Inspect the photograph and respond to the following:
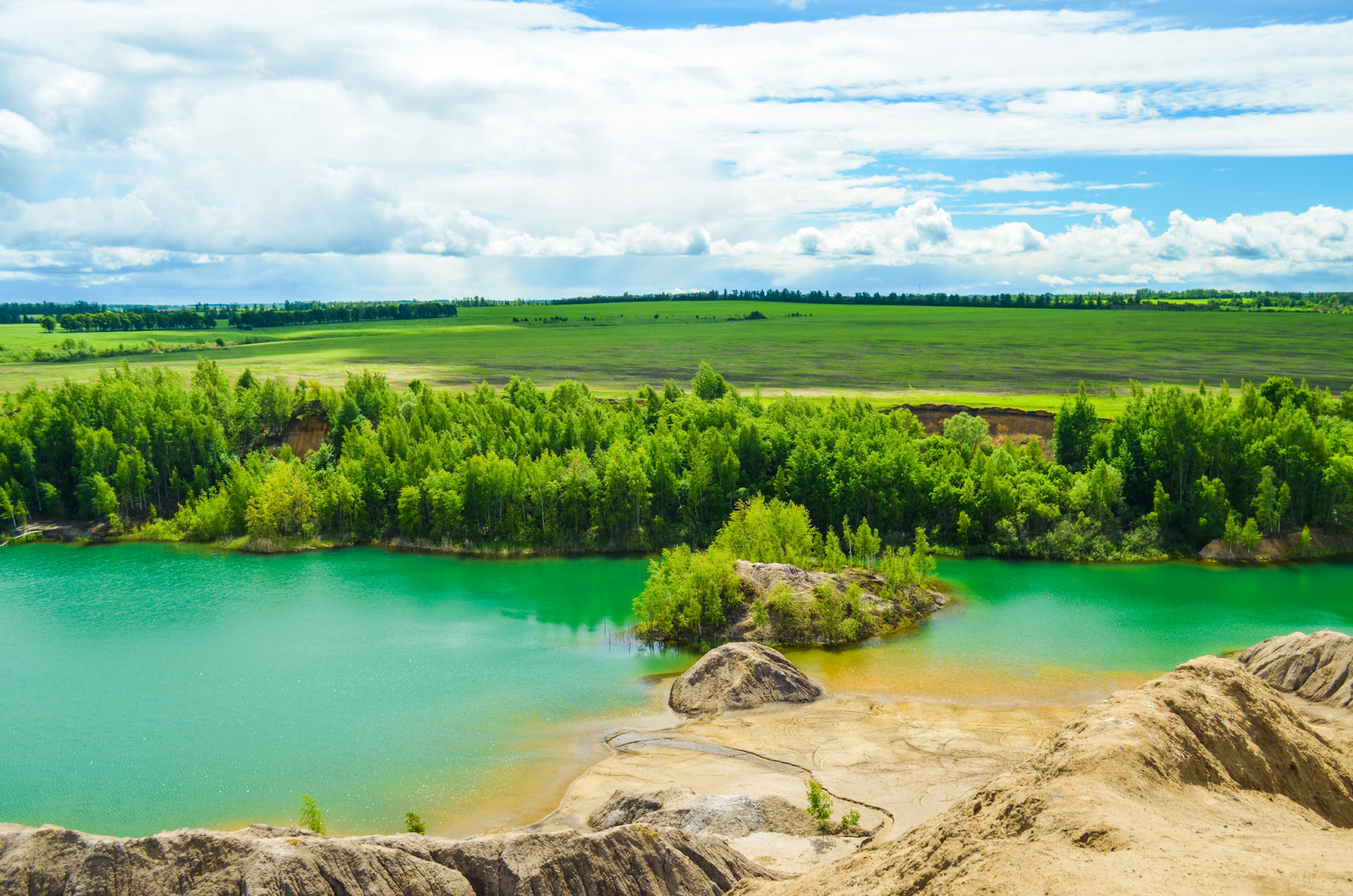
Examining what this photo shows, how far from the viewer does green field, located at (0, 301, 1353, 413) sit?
115938 millimetres

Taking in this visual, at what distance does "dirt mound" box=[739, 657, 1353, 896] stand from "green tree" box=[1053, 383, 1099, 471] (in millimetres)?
47606

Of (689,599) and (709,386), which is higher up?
(709,386)

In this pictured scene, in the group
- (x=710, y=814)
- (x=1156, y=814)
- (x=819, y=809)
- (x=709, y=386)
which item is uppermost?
(x=709, y=386)

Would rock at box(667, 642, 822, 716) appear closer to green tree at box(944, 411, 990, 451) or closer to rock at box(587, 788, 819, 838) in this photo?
rock at box(587, 788, 819, 838)

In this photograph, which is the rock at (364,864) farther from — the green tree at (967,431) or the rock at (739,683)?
the green tree at (967,431)

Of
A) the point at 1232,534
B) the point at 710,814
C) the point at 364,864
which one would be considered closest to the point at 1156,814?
the point at 710,814

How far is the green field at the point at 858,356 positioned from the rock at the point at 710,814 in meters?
70.0

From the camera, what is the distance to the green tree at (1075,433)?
220 ft

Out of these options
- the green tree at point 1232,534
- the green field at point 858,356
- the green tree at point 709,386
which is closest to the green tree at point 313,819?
the green tree at point 1232,534

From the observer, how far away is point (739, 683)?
115 ft

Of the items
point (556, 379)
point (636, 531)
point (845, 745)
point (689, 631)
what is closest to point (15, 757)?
point (689, 631)

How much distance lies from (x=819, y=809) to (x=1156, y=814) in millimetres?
10380

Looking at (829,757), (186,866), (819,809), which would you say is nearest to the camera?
(186,866)

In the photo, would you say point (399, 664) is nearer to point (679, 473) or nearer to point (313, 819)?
point (313, 819)
